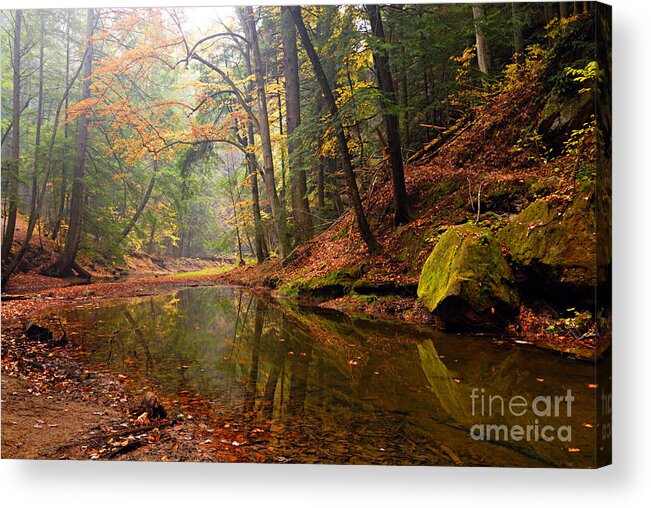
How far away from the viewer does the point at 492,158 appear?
5.76 m

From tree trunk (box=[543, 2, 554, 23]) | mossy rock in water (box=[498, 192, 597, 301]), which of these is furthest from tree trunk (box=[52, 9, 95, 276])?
mossy rock in water (box=[498, 192, 597, 301])

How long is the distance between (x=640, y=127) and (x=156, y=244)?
17.5ft

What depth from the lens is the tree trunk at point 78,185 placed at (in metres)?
4.21

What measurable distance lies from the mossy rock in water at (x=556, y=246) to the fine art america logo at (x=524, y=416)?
1.22 m

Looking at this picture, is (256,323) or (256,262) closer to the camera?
(256,323)

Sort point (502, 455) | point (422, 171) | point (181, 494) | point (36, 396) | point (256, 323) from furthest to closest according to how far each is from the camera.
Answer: point (422, 171) → point (256, 323) → point (36, 396) → point (181, 494) → point (502, 455)

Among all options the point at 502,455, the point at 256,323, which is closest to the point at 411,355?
the point at 502,455

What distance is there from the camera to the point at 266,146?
23.1ft

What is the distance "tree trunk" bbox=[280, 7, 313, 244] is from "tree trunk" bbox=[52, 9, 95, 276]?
8.16 ft

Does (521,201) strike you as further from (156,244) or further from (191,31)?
(156,244)

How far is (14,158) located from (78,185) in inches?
28.0

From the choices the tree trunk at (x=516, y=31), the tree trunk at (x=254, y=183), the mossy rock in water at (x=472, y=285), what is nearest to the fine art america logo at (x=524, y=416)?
the mossy rock in water at (x=472, y=285)

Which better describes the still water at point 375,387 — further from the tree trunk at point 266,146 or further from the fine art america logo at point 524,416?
the tree trunk at point 266,146

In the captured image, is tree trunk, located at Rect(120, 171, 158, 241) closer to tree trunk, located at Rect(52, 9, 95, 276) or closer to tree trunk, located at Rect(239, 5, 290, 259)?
tree trunk, located at Rect(52, 9, 95, 276)
